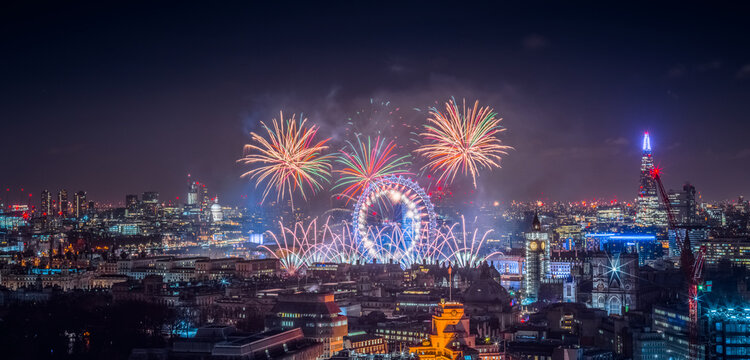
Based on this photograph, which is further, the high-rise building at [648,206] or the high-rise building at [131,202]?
the high-rise building at [131,202]

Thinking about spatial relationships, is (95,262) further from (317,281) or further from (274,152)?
(274,152)

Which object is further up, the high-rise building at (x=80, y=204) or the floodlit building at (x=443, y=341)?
the high-rise building at (x=80, y=204)

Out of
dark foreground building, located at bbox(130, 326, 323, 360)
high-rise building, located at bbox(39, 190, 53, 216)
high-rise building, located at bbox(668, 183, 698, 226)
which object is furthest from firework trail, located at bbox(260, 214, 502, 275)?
high-rise building, located at bbox(39, 190, 53, 216)

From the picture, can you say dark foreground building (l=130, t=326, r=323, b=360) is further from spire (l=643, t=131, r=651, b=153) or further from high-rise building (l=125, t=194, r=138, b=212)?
high-rise building (l=125, t=194, r=138, b=212)

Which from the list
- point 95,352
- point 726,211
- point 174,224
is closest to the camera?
point 95,352

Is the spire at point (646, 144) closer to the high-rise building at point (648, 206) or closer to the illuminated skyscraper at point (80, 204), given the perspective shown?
the high-rise building at point (648, 206)

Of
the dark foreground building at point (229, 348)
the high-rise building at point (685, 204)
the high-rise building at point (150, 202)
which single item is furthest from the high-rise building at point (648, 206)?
the dark foreground building at point (229, 348)

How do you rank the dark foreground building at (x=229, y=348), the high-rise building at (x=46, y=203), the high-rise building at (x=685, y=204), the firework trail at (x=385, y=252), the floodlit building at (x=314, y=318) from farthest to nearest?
1. the high-rise building at (x=46, y=203)
2. the high-rise building at (x=685, y=204)
3. the firework trail at (x=385, y=252)
4. the floodlit building at (x=314, y=318)
5. the dark foreground building at (x=229, y=348)

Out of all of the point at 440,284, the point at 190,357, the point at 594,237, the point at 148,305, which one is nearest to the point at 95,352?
the point at 190,357
